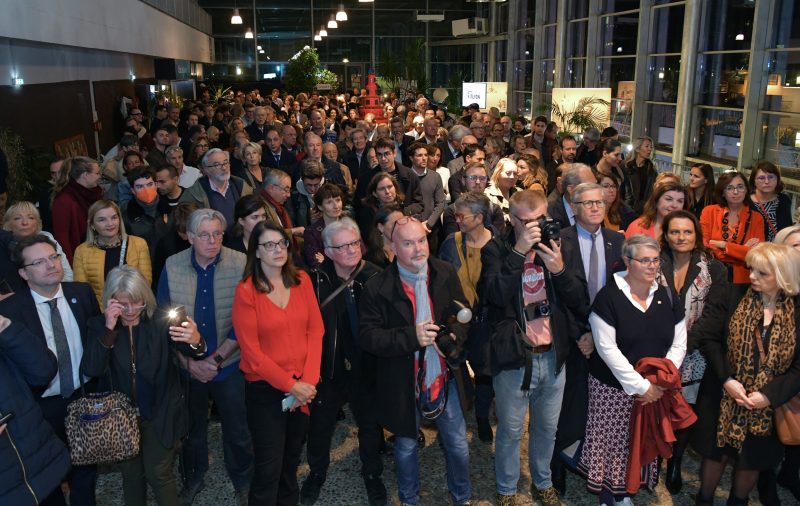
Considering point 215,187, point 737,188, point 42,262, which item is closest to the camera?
point 42,262

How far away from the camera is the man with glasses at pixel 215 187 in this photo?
17.3ft

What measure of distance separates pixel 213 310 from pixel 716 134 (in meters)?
9.70

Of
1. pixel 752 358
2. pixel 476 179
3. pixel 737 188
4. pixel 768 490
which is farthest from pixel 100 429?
pixel 737 188

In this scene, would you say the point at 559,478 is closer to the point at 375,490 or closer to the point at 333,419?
the point at 375,490

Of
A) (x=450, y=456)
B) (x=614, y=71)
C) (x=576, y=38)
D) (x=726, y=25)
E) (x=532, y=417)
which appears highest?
(x=576, y=38)

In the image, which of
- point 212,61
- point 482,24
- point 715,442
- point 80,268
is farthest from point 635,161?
point 212,61

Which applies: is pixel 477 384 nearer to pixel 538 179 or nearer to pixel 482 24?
pixel 538 179

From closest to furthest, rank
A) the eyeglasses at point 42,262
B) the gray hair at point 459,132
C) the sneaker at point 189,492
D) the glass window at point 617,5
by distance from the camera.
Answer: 1. the eyeglasses at point 42,262
2. the sneaker at point 189,492
3. the gray hair at point 459,132
4. the glass window at point 617,5

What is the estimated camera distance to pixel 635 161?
24.0ft

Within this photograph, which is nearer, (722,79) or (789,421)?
(789,421)

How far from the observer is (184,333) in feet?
10.9

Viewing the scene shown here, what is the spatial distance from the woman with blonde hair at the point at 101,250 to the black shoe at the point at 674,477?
3.44 meters

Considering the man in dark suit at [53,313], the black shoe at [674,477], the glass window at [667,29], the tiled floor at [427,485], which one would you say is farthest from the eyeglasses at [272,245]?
the glass window at [667,29]

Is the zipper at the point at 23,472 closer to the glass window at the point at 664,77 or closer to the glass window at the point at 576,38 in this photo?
the glass window at the point at 664,77
